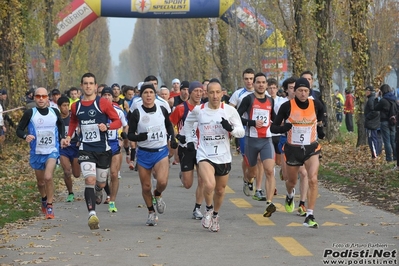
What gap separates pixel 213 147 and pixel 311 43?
85.2ft

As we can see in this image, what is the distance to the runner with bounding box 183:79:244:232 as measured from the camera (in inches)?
441

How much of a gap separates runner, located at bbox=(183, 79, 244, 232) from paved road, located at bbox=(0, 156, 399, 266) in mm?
434

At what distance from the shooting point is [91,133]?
11.8 m

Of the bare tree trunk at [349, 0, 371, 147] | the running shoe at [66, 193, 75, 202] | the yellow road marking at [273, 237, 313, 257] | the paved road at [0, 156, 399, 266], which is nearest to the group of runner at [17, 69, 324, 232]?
the paved road at [0, 156, 399, 266]

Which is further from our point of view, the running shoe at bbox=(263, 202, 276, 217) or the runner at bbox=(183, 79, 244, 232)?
the running shoe at bbox=(263, 202, 276, 217)

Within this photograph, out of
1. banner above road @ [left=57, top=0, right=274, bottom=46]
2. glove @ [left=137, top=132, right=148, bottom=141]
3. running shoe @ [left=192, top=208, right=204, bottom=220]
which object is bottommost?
running shoe @ [left=192, top=208, right=204, bottom=220]

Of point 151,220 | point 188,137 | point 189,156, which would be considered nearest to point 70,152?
point 189,156

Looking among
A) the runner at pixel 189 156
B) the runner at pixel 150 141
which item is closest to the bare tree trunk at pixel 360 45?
the runner at pixel 189 156

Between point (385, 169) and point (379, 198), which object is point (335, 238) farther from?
point (385, 169)

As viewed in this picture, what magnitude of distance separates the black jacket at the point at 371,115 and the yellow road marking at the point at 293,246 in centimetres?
1178

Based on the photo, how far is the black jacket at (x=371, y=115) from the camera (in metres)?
21.6

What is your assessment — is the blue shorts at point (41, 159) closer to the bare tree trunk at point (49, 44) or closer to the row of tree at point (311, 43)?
the row of tree at point (311, 43)

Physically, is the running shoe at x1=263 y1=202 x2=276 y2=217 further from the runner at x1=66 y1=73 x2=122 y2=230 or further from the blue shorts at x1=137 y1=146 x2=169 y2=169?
the runner at x1=66 y1=73 x2=122 y2=230

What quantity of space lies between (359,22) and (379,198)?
10.4m
